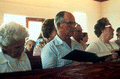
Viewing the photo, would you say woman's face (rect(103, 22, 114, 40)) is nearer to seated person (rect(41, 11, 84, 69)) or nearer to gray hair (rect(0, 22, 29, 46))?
seated person (rect(41, 11, 84, 69))

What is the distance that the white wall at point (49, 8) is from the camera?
569 cm

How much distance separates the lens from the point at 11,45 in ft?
4.27

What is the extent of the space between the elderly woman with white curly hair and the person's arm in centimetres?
28

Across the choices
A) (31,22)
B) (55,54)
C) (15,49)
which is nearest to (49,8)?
(31,22)

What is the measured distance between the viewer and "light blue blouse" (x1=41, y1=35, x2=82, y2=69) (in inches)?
61.2

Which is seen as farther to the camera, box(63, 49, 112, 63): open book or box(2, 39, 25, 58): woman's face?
box(2, 39, 25, 58): woman's face

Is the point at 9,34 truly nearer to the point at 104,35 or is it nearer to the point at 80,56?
the point at 80,56

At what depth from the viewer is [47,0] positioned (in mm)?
6422

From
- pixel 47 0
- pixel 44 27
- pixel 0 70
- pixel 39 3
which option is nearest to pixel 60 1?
pixel 47 0

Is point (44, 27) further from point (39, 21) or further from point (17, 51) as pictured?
point (39, 21)

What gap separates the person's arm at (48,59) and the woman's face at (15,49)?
31cm

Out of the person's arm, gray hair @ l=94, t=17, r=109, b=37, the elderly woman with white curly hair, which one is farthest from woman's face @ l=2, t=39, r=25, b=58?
gray hair @ l=94, t=17, r=109, b=37

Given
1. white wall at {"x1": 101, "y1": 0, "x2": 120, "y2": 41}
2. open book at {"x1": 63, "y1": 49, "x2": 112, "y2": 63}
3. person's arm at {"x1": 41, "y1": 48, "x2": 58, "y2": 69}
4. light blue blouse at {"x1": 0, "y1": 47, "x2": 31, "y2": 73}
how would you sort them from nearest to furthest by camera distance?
1. open book at {"x1": 63, "y1": 49, "x2": 112, "y2": 63}
2. light blue blouse at {"x1": 0, "y1": 47, "x2": 31, "y2": 73}
3. person's arm at {"x1": 41, "y1": 48, "x2": 58, "y2": 69}
4. white wall at {"x1": 101, "y1": 0, "x2": 120, "y2": 41}

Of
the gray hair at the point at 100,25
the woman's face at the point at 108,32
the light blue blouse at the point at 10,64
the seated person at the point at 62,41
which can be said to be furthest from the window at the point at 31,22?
the light blue blouse at the point at 10,64
